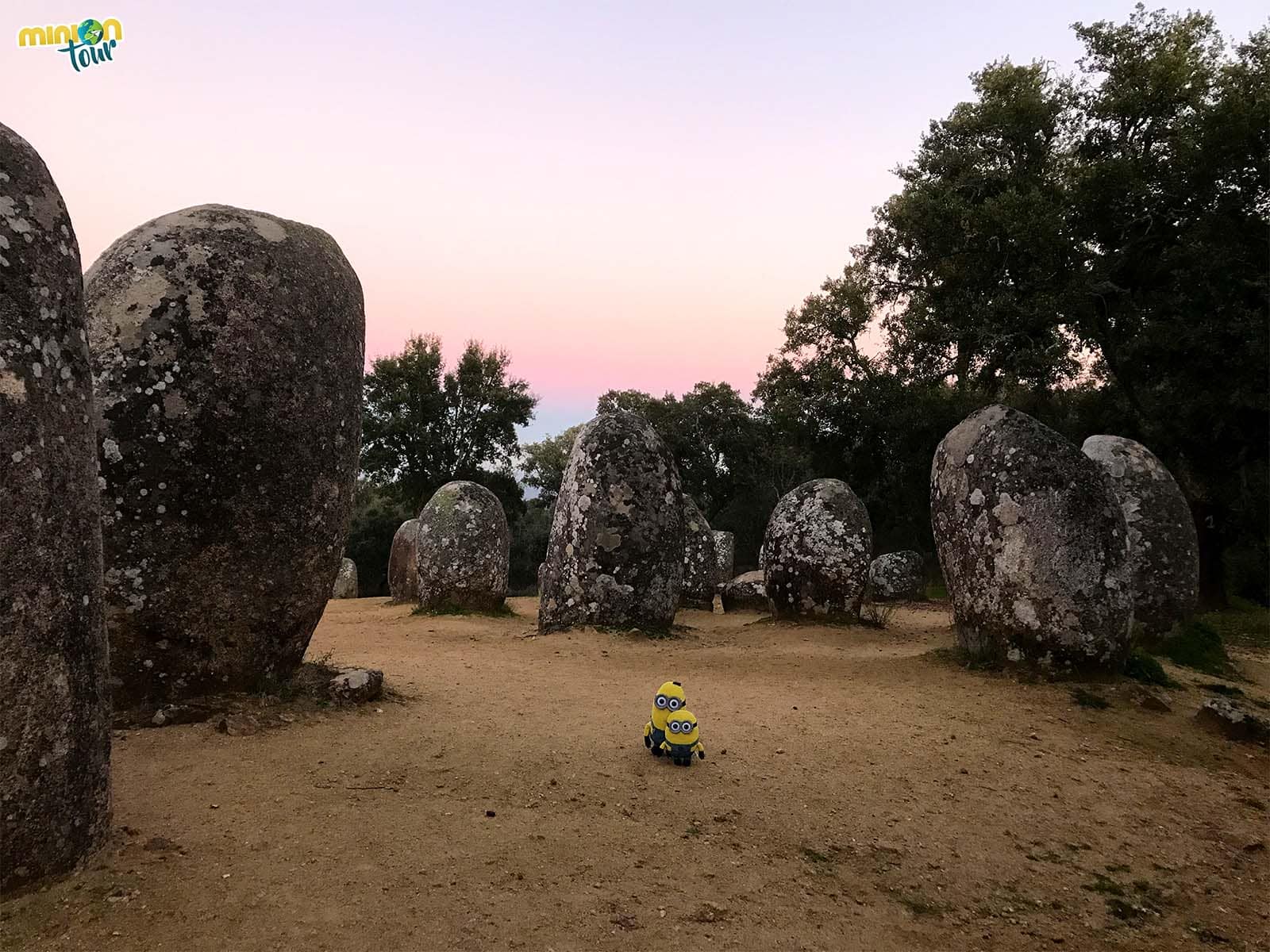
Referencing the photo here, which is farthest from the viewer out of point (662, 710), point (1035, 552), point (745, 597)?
point (745, 597)

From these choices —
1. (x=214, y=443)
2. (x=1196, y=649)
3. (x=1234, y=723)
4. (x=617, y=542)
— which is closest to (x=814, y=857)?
(x=214, y=443)

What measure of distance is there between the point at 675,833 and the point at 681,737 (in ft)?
3.13

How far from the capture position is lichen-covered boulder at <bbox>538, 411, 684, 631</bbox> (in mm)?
10141

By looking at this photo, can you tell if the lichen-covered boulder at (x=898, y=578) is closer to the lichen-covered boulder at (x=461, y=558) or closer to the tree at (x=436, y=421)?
the lichen-covered boulder at (x=461, y=558)

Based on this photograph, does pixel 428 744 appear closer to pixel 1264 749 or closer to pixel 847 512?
pixel 1264 749

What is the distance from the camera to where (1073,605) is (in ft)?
22.6

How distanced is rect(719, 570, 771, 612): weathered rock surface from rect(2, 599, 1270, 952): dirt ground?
30.2ft

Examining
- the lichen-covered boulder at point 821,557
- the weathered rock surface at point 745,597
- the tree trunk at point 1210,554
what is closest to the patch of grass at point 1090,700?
the lichen-covered boulder at point 821,557

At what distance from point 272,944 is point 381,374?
1102 inches

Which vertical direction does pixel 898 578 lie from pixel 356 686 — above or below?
above

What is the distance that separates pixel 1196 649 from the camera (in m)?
9.26

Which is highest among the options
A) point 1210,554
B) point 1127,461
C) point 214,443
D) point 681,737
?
point 1127,461

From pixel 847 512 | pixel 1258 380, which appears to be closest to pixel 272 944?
pixel 847 512

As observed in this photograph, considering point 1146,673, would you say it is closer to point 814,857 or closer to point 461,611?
point 814,857
